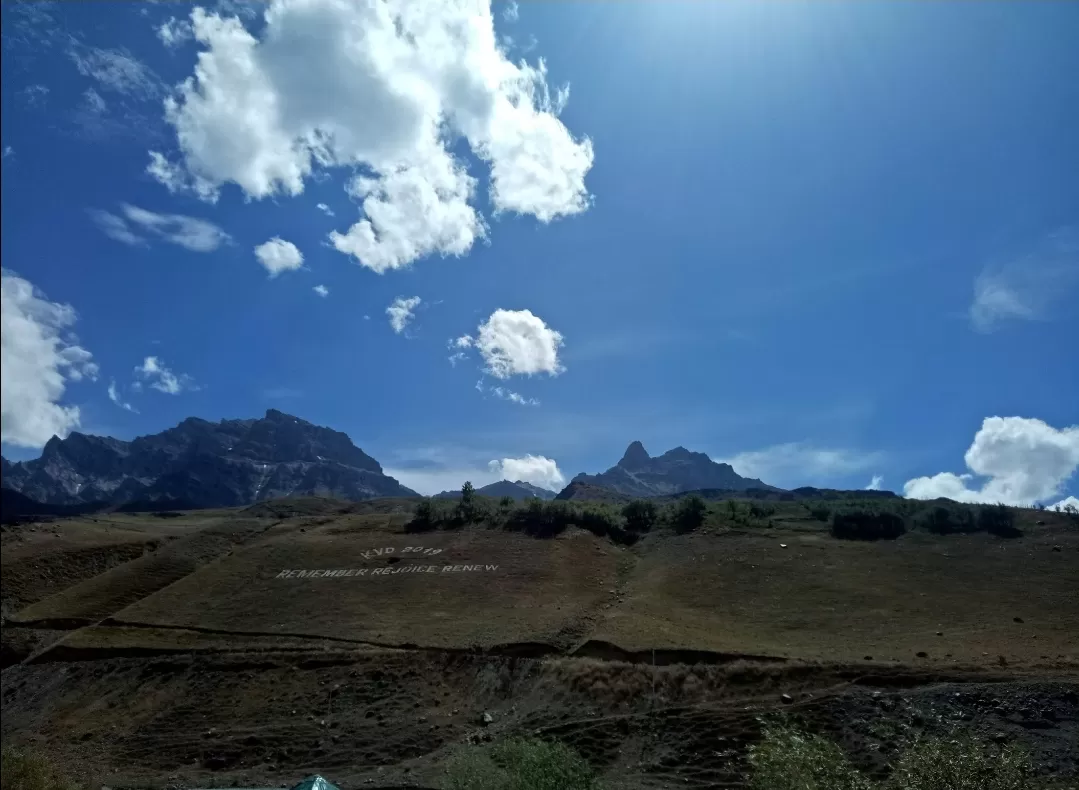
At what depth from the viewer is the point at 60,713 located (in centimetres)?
3997

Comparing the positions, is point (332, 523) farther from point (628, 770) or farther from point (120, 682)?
point (628, 770)

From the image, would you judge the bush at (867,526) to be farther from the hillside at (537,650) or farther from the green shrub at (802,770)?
the green shrub at (802,770)

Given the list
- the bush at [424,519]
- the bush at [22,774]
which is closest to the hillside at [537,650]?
the bush at [424,519]

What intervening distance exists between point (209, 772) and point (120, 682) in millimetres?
14330

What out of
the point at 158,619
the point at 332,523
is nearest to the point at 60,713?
the point at 158,619

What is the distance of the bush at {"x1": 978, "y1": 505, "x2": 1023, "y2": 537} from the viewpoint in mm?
56656

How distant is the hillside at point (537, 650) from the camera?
30.5m

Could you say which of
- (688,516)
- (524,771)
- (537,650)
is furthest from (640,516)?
(524,771)

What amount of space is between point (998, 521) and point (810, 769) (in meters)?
52.8

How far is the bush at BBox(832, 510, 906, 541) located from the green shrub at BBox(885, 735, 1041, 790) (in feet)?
160

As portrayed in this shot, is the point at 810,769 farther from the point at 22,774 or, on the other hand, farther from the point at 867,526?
the point at 867,526

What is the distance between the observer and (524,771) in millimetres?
18875

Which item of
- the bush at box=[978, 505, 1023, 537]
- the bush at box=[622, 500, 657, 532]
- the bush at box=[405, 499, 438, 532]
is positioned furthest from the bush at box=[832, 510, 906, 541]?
the bush at box=[405, 499, 438, 532]

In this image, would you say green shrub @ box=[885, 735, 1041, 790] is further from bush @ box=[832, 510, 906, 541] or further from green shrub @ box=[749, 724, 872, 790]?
bush @ box=[832, 510, 906, 541]
